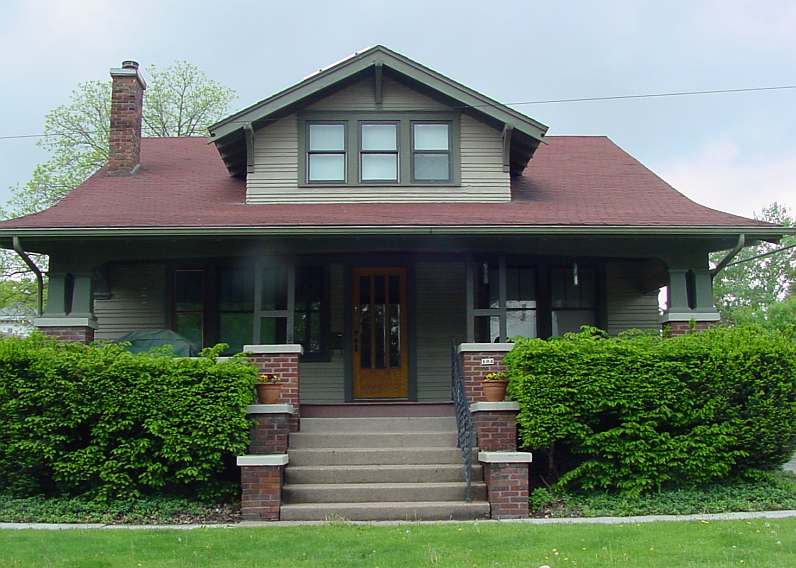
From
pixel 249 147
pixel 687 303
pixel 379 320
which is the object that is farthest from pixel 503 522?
pixel 249 147

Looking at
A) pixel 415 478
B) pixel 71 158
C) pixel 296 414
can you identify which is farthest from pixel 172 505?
pixel 71 158

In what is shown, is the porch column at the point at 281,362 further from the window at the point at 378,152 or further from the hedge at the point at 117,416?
the window at the point at 378,152

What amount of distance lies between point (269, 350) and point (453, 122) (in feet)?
17.3

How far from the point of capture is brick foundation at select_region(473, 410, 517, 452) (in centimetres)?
1061

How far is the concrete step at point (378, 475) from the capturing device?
10555 mm

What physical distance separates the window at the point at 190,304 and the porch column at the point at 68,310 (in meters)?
2.06

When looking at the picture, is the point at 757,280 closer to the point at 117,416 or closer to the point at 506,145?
the point at 506,145

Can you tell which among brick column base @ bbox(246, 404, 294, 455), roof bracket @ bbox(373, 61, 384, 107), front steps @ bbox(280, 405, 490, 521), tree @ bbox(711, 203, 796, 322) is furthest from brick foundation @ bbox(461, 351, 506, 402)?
tree @ bbox(711, 203, 796, 322)

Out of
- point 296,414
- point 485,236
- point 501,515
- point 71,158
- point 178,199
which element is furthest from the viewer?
point 71,158

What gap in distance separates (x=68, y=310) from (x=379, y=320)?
4556 millimetres

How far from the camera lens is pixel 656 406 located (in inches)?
407

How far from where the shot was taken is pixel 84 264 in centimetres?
1248

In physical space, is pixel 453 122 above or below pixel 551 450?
above

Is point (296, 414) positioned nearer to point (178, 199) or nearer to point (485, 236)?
point (485, 236)
